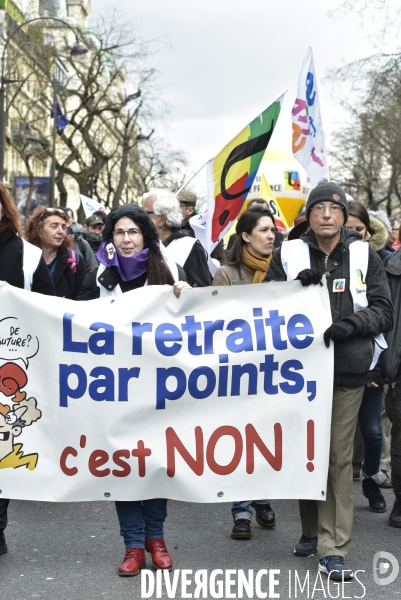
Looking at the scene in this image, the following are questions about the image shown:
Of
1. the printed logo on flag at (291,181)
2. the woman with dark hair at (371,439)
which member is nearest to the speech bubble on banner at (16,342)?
the woman with dark hair at (371,439)

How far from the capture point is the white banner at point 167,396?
4906 mm

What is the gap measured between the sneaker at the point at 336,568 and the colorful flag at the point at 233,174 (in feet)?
9.06

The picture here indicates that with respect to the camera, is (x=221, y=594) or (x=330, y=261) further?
(x=330, y=261)

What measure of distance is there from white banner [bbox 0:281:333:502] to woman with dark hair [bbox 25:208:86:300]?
2376mm

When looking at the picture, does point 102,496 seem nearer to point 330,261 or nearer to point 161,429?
point 161,429

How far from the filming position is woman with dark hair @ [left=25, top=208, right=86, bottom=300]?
7430 mm

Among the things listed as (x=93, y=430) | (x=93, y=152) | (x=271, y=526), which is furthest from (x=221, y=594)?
(x=93, y=152)

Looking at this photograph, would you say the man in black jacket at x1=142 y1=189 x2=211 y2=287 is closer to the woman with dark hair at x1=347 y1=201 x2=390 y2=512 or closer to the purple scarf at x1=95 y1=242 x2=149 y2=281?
the woman with dark hair at x1=347 y1=201 x2=390 y2=512

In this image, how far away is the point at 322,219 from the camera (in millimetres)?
4992

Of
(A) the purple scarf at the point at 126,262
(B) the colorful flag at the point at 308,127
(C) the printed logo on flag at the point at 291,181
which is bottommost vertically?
(A) the purple scarf at the point at 126,262

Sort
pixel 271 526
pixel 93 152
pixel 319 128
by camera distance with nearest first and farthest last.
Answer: pixel 271 526
pixel 319 128
pixel 93 152

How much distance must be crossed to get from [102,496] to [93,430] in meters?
0.33

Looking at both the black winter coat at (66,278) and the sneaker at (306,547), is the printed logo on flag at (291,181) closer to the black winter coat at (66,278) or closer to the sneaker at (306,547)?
the black winter coat at (66,278)

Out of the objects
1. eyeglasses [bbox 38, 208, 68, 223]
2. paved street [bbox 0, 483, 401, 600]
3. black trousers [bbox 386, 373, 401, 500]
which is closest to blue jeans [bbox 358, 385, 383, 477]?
paved street [bbox 0, 483, 401, 600]
